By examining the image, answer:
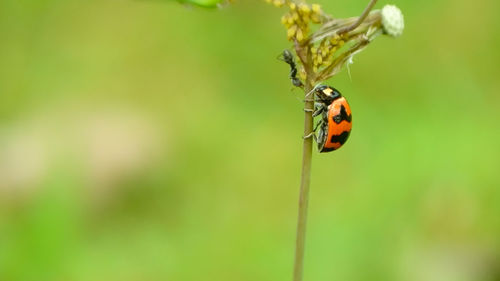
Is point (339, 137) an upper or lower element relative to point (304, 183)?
upper

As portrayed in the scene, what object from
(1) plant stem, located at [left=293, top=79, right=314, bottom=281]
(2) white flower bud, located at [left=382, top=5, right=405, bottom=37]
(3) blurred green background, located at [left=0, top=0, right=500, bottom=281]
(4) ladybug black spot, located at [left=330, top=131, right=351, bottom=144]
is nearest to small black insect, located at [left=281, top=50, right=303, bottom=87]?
(1) plant stem, located at [left=293, top=79, right=314, bottom=281]

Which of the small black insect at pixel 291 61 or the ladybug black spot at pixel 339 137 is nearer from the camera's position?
the small black insect at pixel 291 61

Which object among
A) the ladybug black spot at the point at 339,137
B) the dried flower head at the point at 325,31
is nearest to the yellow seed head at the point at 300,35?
the dried flower head at the point at 325,31

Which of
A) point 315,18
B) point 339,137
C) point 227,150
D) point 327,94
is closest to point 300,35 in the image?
point 315,18

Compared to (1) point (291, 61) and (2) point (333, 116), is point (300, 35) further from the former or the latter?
(2) point (333, 116)

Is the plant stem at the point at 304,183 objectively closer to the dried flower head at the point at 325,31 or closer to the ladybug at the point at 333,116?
the dried flower head at the point at 325,31

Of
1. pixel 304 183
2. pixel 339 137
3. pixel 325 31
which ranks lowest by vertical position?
pixel 304 183

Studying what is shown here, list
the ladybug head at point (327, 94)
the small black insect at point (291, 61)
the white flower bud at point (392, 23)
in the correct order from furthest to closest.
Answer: the ladybug head at point (327, 94), the small black insect at point (291, 61), the white flower bud at point (392, 23)

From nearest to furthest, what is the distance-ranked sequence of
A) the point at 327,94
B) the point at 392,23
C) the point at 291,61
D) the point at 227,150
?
1. the point at 392,23
2. the point at 291,61
3. the point at 327,94
4. the point at 227,150
